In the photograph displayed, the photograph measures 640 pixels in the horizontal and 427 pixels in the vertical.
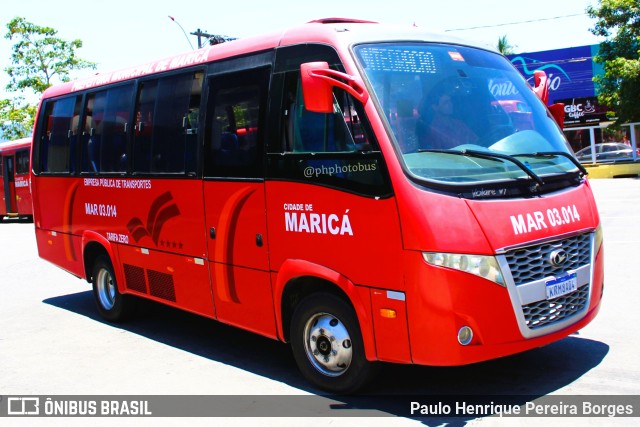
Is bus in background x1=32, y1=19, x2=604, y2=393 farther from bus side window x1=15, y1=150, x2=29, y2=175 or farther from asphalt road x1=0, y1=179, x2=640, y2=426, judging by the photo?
bus side window x1=15, y1=150, x2=29, y2=175

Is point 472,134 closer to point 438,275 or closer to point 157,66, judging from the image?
point 438,275

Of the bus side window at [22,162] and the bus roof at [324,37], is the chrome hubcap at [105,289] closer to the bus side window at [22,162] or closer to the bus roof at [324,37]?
the bus roof at [324,37]

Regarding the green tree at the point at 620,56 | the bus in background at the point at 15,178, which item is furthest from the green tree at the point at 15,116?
the green tree at the point at 620,56

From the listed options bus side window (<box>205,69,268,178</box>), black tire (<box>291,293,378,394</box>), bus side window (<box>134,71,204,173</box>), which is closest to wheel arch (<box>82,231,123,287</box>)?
bus side window (<box>134,71,204,173</box>)

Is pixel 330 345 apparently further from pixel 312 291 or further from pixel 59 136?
pixel 59 136

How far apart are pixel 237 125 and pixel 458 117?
211 cm

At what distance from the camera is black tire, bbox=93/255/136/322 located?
28.3 feet

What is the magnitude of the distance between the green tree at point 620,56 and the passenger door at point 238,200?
2598cm

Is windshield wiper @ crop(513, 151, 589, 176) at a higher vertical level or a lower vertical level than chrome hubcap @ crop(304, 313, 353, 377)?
higher

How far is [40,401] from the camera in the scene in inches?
233

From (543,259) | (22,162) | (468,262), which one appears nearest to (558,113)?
(543,259)

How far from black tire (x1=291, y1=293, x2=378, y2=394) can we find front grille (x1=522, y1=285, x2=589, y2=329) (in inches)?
47.1

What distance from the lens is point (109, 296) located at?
29.2ft

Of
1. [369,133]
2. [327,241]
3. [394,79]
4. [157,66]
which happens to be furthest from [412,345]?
[157,66]
